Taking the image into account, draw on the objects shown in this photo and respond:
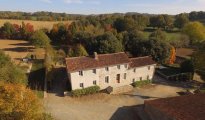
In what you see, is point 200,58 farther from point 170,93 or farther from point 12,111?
point 12,111

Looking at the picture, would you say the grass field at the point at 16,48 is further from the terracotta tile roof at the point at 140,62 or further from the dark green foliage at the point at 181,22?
the dark green foliage at the point at 181,22

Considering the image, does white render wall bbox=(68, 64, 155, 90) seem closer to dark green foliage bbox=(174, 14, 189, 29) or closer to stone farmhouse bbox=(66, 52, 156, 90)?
stone farmhouse bbox=(66, 52, 156, 90)

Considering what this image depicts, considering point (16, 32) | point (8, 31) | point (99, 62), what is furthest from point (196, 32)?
point (8, 31)

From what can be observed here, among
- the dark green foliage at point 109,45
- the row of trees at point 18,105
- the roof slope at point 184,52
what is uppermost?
the dark green foliage at point 109,45

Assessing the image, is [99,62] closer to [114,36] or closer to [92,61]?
[92,61]

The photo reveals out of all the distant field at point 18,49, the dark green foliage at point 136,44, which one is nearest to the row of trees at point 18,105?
the distant field at point 18,49

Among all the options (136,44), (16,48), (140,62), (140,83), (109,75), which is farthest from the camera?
(16,48)

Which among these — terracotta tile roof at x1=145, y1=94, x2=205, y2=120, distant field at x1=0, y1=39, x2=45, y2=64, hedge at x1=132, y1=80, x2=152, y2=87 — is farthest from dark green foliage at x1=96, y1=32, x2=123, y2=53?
terracotta tile roof at x1=145, y1=94, x2=205, y2=120
